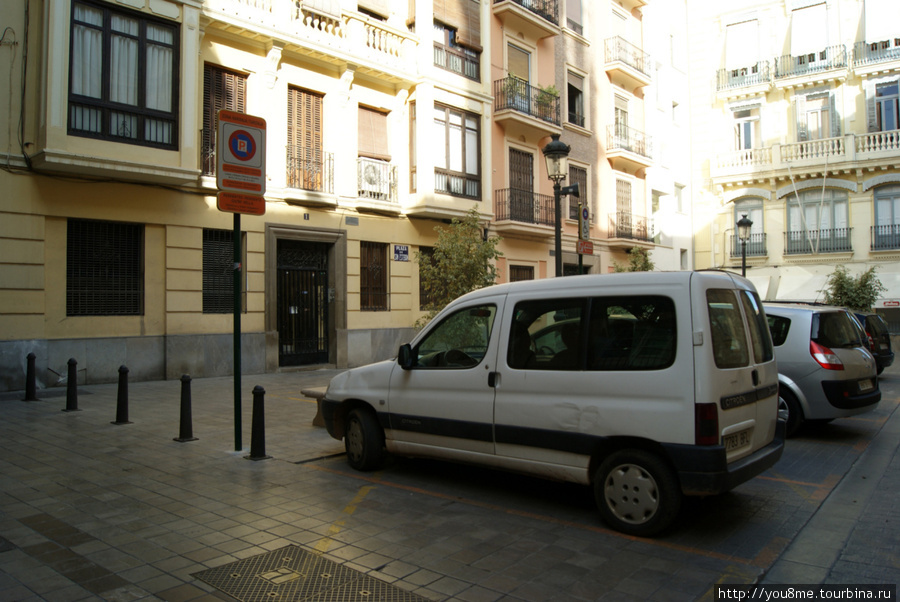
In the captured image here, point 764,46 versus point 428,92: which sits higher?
point 764,46

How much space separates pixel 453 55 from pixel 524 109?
3.58 metres


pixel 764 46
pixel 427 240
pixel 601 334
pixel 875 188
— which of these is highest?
pixel 764 46

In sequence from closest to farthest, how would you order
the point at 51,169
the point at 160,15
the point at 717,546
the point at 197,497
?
the point at 717,546, the point at 197,497, the point at 51,169, the point at 160,15

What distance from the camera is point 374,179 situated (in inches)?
717

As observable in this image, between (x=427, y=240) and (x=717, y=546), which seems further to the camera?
(x=427, y=240)

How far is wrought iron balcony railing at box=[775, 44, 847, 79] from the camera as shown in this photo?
28484 millimetres

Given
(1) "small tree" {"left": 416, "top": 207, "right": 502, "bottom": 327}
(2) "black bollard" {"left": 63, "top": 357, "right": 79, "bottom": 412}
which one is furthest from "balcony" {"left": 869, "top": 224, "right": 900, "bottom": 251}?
(2) "black bollard" {"left": 63, "top": 357, "right": 79, "bottom": 412}

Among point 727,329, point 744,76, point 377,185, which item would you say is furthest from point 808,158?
point 727,329

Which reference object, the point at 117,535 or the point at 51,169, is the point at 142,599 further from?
the point at 51,169

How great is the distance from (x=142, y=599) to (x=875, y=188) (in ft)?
107

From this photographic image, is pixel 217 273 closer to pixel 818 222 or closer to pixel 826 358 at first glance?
pixel 826 358

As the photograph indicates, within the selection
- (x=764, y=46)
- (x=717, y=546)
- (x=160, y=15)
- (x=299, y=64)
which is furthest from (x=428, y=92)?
(x=764, y=46)

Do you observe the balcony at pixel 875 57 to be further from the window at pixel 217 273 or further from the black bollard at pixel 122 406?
the black bollard at pixel 122 406

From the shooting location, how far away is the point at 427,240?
19.6 metres
